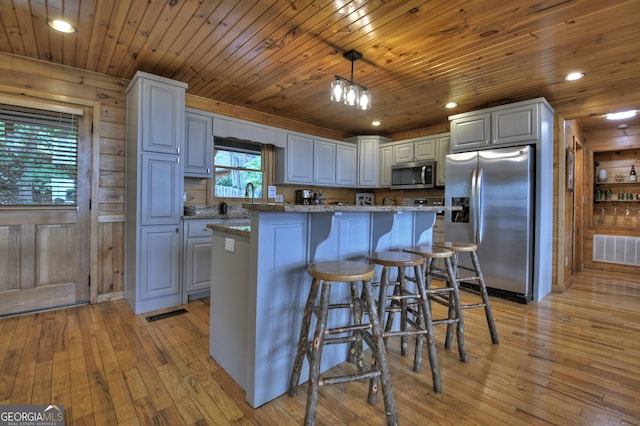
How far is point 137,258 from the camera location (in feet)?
9.46

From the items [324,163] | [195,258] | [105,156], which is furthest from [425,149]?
[105,156]

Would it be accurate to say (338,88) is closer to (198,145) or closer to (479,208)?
(198,145)

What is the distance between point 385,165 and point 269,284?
4.17 meters

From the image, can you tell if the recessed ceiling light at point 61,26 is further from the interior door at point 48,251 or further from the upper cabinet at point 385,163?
the upper cabinet at point 385,163

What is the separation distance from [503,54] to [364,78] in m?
1.25

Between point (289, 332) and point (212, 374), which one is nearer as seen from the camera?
point (289, 332)

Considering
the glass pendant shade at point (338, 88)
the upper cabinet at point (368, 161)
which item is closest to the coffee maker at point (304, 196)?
the upper cabinet at point (368, 161)

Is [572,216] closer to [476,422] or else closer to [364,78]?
[364,78]

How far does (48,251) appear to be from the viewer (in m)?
2.89

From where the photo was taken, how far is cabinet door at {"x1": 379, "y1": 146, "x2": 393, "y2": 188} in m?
5.28

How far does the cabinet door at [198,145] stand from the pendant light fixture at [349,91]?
1.86 meters

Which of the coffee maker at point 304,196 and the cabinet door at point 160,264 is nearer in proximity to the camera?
the cabinet door at point 160,264

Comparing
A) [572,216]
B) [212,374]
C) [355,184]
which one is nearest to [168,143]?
[212,374]

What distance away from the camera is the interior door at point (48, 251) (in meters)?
2.71
